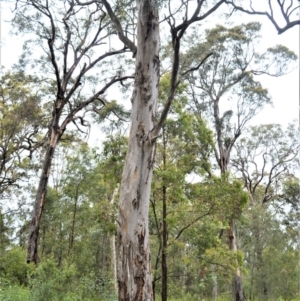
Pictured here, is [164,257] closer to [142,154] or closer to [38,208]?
[38,208]

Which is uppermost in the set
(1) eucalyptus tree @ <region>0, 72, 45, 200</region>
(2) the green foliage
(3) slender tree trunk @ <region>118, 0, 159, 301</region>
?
(1) eucalyptus tree @ <region>0, 72, 45, 200</region>

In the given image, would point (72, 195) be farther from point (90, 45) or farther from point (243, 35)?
point (243, 35)

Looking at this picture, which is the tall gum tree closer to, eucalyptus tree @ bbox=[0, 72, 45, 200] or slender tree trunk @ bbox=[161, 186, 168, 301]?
slender tree trunk @ bbox=[161, 186, 168, 301]

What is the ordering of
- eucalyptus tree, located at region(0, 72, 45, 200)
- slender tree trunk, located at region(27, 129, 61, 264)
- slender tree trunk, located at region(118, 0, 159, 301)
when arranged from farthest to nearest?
eucalyptus tree, located at region(0, 72, 45, 200) < slender tree trunk, located at region(27, 129, 61, 264) < slender tree trunk, located at region(118, 0, 159, 301)

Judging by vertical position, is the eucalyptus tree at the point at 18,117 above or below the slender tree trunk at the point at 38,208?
above

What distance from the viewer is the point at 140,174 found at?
4.59 m

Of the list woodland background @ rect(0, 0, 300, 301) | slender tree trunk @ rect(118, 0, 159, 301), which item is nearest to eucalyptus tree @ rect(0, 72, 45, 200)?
woodland background @ rect(0, 0, 300, 301)

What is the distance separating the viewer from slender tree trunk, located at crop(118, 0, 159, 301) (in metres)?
4.17

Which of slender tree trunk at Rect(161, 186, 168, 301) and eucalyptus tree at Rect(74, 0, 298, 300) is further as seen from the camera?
slender tree trunk at Rect(161, 186, 168, 301)

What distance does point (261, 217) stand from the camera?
54.9 feet

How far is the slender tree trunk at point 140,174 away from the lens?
4172mm

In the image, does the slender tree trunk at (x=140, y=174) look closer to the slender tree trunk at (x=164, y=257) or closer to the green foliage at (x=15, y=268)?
the slender tree trunk at (x=164, y=257)

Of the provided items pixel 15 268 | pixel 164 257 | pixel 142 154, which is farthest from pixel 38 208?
pixel 142 154

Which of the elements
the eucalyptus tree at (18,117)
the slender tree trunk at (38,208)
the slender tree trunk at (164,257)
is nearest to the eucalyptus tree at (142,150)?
the slender tree trunk at (164,257)
